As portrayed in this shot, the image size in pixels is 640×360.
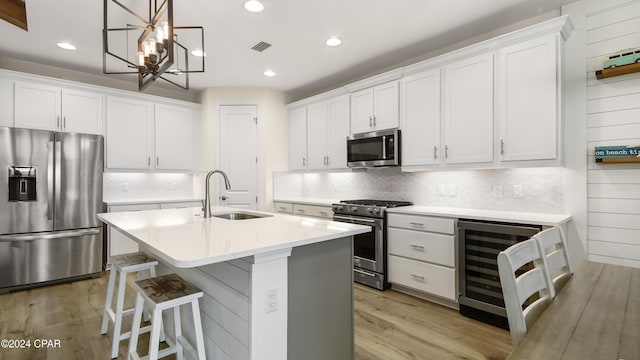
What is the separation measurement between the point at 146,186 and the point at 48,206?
4.65 ft

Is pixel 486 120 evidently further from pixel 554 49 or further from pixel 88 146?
pixel 88 146

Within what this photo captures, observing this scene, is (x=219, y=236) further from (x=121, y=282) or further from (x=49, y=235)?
(x=49, y=235)

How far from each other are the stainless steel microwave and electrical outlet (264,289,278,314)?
2.46 meters

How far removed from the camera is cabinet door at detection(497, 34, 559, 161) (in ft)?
8.09

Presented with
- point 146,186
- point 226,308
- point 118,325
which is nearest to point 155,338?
point 226,308

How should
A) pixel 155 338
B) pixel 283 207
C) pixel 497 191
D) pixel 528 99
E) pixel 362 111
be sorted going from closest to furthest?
pixel 155 338
pixel 528 99
pixel 497 191
pixel 362 111
pixel 283 207

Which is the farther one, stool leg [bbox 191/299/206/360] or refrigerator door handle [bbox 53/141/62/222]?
refrigerator door handle [bbox 53/141/62/222]

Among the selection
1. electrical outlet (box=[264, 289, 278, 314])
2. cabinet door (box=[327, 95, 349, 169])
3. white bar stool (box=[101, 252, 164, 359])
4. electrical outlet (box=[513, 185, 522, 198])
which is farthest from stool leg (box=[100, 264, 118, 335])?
electrical outlet (box=[513, 185, 522, 198])

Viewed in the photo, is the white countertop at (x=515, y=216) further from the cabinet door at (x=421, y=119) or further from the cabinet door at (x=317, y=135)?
the cabinet door at (x=317, y=135)

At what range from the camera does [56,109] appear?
392cm

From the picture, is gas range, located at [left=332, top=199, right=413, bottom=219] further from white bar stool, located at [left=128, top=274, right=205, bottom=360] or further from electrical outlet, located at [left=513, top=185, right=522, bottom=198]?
white bar stool, located at [left=128, top=274, right=205, bottom=360]

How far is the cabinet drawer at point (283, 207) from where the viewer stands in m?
4.77

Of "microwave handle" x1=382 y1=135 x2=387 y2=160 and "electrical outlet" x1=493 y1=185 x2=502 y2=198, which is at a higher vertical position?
"microwave handle" x1=382 y1=135 x2=387 y2=160

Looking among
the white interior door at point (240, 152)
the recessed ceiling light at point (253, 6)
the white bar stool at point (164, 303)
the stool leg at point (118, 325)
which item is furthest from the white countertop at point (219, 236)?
the white interior door at point (240, 152)
